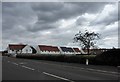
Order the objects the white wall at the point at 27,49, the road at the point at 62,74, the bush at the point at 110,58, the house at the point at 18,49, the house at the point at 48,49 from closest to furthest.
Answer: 1. the road at the point at 62,74
2. the bush at the point at 110,58
3. the house at the point at 48,49
4. the white wall at the point at 27,49
5. the house at the point at 18,49

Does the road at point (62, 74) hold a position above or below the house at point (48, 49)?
below

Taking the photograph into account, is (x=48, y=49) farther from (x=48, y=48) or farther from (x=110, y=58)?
(x=110, y=58)


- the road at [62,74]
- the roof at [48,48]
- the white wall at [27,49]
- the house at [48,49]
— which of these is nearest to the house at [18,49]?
the white wall at [27,49]

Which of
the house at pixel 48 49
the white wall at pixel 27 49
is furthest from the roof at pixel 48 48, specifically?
the white wall at pixel 27 49

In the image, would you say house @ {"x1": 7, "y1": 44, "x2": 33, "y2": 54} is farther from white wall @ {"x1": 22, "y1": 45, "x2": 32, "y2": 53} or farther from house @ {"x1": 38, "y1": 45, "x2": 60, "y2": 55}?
house @ {"x1": 38, "y1": 45, "x2": 60, "y2": 55}

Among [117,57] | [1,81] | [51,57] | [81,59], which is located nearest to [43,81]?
[1,81]

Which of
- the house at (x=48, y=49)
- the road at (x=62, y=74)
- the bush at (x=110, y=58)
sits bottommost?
the road at (x=62, y=74)

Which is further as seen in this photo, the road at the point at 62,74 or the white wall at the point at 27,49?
the white wall at the point at 27,49

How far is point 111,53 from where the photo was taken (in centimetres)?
3200

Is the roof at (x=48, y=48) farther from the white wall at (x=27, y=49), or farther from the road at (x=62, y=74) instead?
the road at (x=62, y=74)

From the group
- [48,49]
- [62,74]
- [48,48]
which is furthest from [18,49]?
[62,74]

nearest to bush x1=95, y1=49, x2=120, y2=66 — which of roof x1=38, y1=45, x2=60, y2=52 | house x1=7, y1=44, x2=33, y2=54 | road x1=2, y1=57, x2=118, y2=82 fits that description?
road x1=2, y1=57, x2=118, y2=82

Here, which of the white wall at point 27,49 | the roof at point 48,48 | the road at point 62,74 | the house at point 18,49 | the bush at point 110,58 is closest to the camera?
the road at point 62,74

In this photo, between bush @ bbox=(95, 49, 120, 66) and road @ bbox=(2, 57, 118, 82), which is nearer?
road @ bbox=(2, 57, 118, 82)
